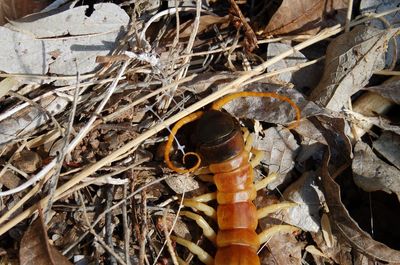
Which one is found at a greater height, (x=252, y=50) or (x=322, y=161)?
(x=252, y=50)

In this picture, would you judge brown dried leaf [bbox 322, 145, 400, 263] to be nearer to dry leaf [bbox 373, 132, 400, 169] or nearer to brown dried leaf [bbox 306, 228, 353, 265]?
brown dried leaf [bbox 306, 228, 353, 265]

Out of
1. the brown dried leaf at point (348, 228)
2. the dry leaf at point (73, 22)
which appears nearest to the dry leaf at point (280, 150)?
the brown dried leaf at point (348, 228)

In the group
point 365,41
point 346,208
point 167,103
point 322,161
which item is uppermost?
point 365,41

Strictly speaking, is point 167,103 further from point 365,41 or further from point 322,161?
point 365,41

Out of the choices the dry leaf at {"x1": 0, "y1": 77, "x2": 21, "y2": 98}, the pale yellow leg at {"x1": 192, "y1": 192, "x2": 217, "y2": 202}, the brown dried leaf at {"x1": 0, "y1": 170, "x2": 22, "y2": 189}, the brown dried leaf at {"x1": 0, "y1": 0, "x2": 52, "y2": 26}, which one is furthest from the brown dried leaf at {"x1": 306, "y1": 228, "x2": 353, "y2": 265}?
the brown dried leaf at {"x1": 0, "y1": 0, "x2": 52, "y2": 26}

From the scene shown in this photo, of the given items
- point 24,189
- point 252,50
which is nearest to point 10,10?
point 24,189

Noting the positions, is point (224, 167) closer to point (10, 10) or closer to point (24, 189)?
point (24, 189)

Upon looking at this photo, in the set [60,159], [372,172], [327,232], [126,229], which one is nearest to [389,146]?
[372,172]

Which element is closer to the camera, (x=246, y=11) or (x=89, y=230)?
(x=89, y=230)

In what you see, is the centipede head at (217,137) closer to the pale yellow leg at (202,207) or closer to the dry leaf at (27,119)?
the pale yellow leg at (202,207)
